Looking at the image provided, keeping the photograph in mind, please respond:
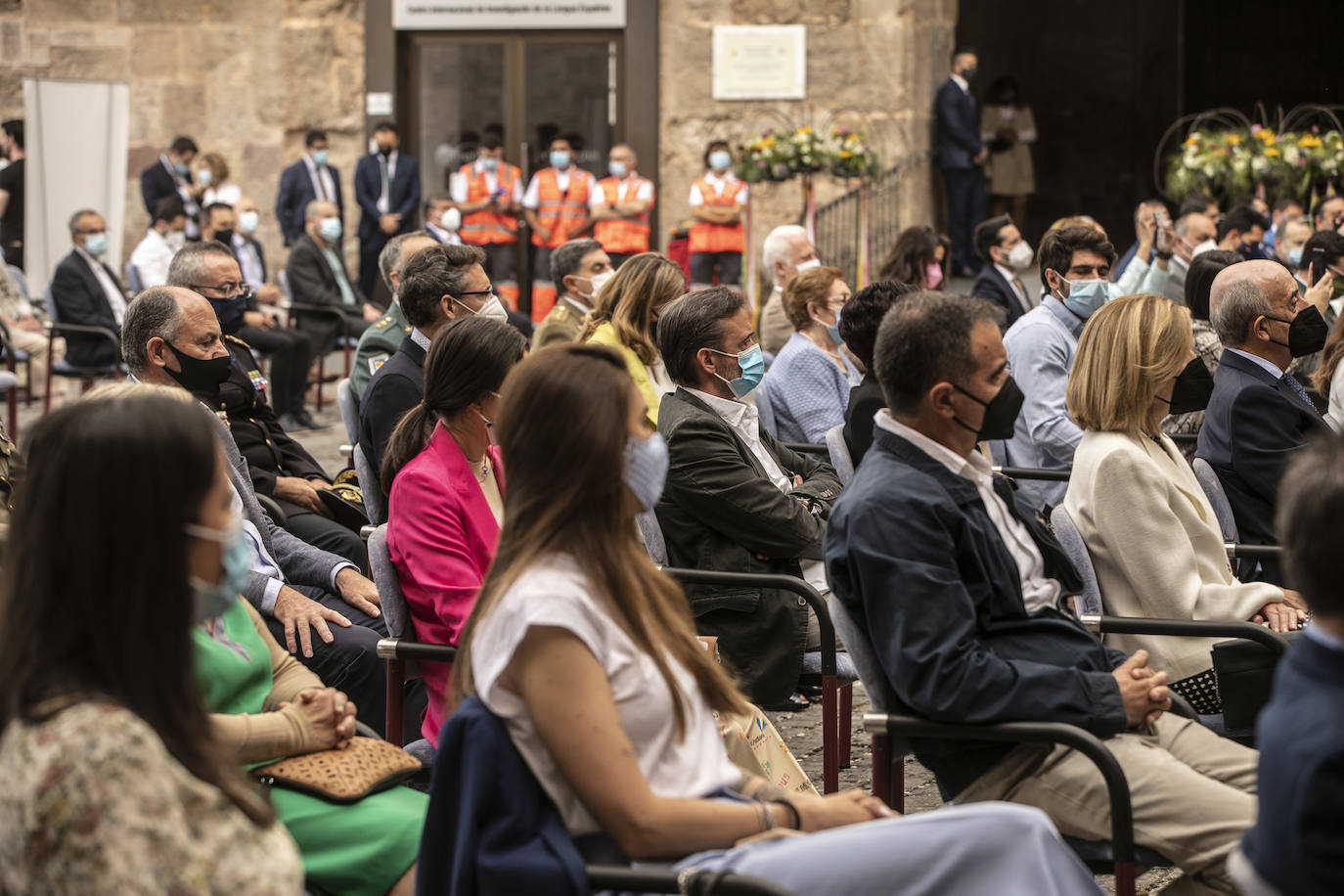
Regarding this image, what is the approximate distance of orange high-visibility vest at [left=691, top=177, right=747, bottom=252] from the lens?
13523 millimetres

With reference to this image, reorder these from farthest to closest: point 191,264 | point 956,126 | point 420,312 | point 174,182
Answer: point 956,126 < point 174,182 < point 191,264 < point 420,312

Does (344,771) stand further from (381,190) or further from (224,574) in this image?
(381,190)

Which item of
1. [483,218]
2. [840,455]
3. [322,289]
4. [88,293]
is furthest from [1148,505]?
[483,218]

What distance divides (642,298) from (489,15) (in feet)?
33.7

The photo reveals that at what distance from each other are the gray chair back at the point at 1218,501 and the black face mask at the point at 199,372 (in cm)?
260

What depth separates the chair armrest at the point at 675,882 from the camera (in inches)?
83.0

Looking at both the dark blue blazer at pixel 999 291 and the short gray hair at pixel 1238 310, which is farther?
the dark blue blazer at pixel 999 291

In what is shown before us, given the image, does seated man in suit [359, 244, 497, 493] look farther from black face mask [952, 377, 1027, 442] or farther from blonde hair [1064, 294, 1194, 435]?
black face mask [952, 377, 1027, 442]

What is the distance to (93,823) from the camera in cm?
167

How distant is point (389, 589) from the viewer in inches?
133

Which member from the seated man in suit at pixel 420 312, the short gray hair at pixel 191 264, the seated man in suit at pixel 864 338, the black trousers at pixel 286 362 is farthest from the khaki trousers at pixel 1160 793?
the black trousers at pixel 286 362

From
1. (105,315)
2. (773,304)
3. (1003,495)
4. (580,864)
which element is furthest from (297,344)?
(580,864)

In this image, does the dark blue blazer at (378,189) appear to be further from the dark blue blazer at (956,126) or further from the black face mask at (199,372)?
the black face mask at (199,372)

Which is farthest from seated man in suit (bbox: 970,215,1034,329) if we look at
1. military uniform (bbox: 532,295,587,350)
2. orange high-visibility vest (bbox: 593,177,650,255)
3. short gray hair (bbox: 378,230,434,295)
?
orange high-visibility vest (bbox: 593,177,650,255)
